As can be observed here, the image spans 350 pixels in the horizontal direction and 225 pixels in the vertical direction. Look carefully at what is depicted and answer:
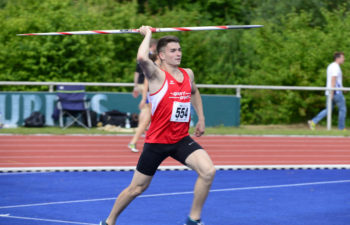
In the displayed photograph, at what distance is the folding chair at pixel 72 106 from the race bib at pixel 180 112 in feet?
37.8

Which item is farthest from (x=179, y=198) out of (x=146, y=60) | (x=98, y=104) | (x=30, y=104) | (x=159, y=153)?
(x=30, y=104)

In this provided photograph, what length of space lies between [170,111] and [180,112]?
0.34 feet

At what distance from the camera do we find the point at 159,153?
21.9 ft

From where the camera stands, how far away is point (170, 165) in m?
12.2

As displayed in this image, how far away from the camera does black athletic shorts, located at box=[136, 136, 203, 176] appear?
6629 millimetres

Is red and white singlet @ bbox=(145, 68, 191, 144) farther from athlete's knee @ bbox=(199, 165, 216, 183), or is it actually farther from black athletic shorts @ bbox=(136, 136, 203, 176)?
athlete's knee @ bbox=(199, 165, 216, 183)

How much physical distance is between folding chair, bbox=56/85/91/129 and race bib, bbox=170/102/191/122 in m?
11.5

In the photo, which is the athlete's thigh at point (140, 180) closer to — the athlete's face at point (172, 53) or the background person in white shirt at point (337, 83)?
the athlete's face at point (172, 53)

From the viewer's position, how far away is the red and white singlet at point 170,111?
6621mm

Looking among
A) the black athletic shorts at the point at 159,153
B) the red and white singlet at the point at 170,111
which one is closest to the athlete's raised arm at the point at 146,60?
the red and white singlet at the point at 170,111

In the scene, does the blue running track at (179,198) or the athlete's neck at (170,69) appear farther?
the blue running track at (179,198)

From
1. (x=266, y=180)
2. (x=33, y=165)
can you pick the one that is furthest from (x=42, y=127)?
(x=266, y=180)

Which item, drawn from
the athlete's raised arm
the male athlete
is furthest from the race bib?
the athlete's raised arm

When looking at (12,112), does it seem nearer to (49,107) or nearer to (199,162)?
(49,107)
